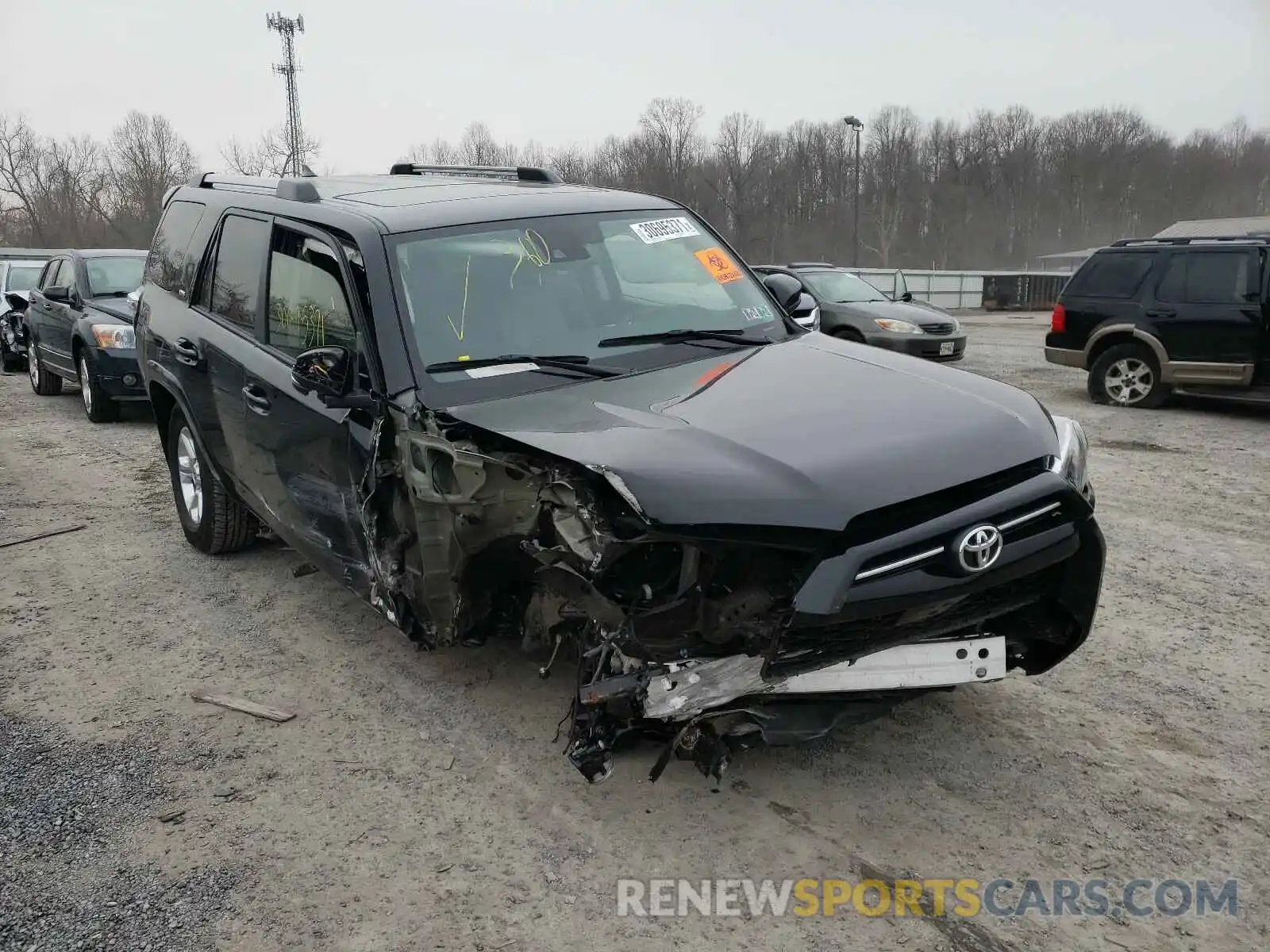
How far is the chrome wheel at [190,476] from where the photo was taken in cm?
569

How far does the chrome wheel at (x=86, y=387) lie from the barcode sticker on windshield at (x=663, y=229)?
8269mm

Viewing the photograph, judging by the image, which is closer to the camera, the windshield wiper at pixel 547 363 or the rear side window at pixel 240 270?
the windshield wiper at pixel 547 363

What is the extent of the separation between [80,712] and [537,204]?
2794mm

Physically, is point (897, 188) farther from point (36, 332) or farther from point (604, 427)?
point (604, 427)

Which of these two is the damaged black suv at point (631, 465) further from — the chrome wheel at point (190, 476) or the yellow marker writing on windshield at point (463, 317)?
the chrome wheel at point (190, 476)

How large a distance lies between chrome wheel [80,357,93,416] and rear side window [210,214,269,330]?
21.5 feet

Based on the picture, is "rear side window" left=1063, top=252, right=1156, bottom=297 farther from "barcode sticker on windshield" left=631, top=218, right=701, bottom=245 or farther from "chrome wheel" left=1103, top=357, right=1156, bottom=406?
"barcode sticker on windshield" left=631, top=218, right=701, bottom=245

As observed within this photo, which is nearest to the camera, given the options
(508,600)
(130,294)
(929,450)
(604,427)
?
(929,450)

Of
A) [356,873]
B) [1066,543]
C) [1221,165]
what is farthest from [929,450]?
[1221,165]

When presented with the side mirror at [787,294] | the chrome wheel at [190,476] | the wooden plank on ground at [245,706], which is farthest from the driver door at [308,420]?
the side mirror at [787,294]

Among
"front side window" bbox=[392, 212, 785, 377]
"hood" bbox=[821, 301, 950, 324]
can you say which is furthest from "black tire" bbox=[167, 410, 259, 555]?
"hood" bbox=[821, 301, 950, 324]

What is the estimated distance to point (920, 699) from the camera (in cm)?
387

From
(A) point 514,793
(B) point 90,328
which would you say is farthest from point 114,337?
(A) point 514,793

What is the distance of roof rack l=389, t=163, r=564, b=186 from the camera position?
5398mm
